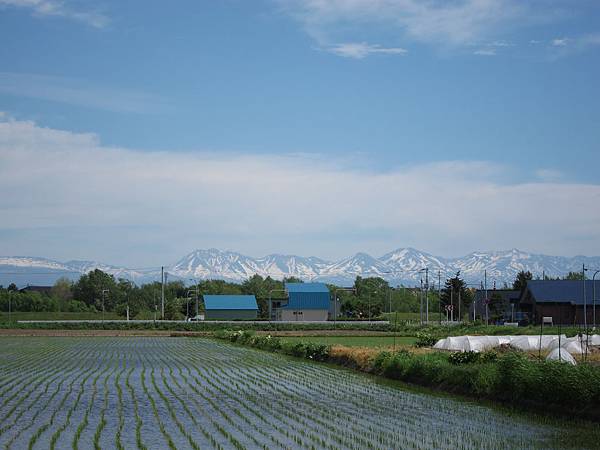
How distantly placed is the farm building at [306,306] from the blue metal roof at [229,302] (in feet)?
13.8

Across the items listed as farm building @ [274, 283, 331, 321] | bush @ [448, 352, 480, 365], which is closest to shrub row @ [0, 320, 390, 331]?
farm building @ [274, 283, 331, 321]

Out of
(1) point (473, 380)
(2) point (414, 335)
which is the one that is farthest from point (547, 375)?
(2) point (414, 335)

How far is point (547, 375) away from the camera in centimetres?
1714

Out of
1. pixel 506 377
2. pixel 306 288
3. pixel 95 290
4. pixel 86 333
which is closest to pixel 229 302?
pixel 306 288

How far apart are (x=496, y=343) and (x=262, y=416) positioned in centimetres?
2094

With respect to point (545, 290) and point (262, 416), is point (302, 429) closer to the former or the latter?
point (262, 416)

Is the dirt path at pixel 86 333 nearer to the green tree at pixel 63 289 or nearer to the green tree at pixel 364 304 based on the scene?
the green tree at pixel 364 304

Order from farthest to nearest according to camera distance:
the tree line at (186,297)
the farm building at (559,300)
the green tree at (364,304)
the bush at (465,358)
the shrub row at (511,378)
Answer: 1. the green tree at (364,304)
2. the tree line at (186,297)
3. the farm building at (559,300)
4. the bush at (465,358)
5. the shrub row at (511,378)

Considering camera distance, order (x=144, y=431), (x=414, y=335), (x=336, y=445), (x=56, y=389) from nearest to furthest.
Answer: (x=336, y=445) → (x=144, y=431) → (x=56, y=389) → (x=414, y=335)

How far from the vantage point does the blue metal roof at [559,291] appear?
73.2 meters

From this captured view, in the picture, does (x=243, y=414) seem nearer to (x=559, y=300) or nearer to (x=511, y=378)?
(x=511, y=378)

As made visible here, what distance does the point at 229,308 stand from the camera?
10081 cm

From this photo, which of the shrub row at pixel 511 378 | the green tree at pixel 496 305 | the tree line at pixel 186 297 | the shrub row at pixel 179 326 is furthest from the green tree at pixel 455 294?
the shrub row at pixel 511 378

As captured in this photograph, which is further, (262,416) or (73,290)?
(73,290)
